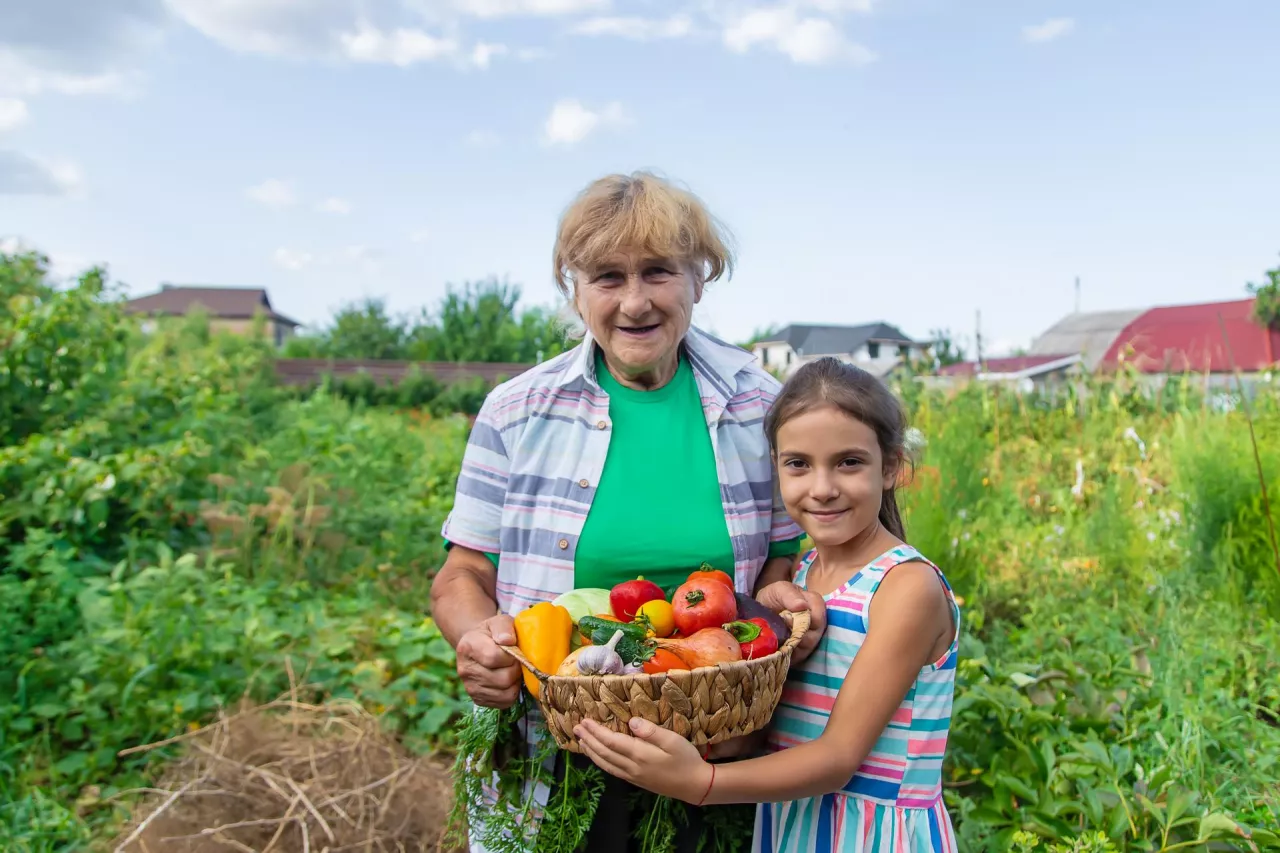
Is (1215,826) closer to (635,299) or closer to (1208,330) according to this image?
(635,299)

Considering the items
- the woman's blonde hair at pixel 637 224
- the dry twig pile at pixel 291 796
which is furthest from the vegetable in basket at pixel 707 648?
the dry twig pile at pixel 291 796

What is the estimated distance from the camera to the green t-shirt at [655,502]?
78.6 inches

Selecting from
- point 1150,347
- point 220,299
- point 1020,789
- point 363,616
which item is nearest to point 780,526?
point 1020,789

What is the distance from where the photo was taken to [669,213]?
1.90 meters

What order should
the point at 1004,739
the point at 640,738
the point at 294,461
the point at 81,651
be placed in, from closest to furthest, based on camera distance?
1. the point at 640,738
2. the point at 1004,739
3. the point at 81,651
4. the point at 294,461

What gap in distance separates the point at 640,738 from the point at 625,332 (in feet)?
2.65

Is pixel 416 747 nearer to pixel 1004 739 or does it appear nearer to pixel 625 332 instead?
pixel 1004 739

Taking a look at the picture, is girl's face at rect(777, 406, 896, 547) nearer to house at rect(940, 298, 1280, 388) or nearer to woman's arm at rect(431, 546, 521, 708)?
woman's arm at rect(431, 546, 521, 708)

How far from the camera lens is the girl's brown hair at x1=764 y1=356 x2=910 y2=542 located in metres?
1.79

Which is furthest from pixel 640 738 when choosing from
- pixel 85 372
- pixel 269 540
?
pixel 85 372

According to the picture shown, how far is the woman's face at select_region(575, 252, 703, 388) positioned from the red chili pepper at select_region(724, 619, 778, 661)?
596 millimetres

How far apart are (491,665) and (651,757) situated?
0.37 m

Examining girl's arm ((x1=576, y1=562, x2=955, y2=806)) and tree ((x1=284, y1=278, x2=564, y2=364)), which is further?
tree ((x1=284, y1=278, x2=564, y2=364))

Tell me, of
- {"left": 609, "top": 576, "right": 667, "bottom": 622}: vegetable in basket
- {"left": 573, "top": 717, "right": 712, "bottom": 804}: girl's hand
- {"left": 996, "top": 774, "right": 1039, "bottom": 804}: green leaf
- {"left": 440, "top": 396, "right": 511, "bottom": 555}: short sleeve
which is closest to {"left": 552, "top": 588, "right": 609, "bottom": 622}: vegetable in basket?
{"left": 609, "top": 576, "right": 667, "bottom": 622}: vegetable in basket
